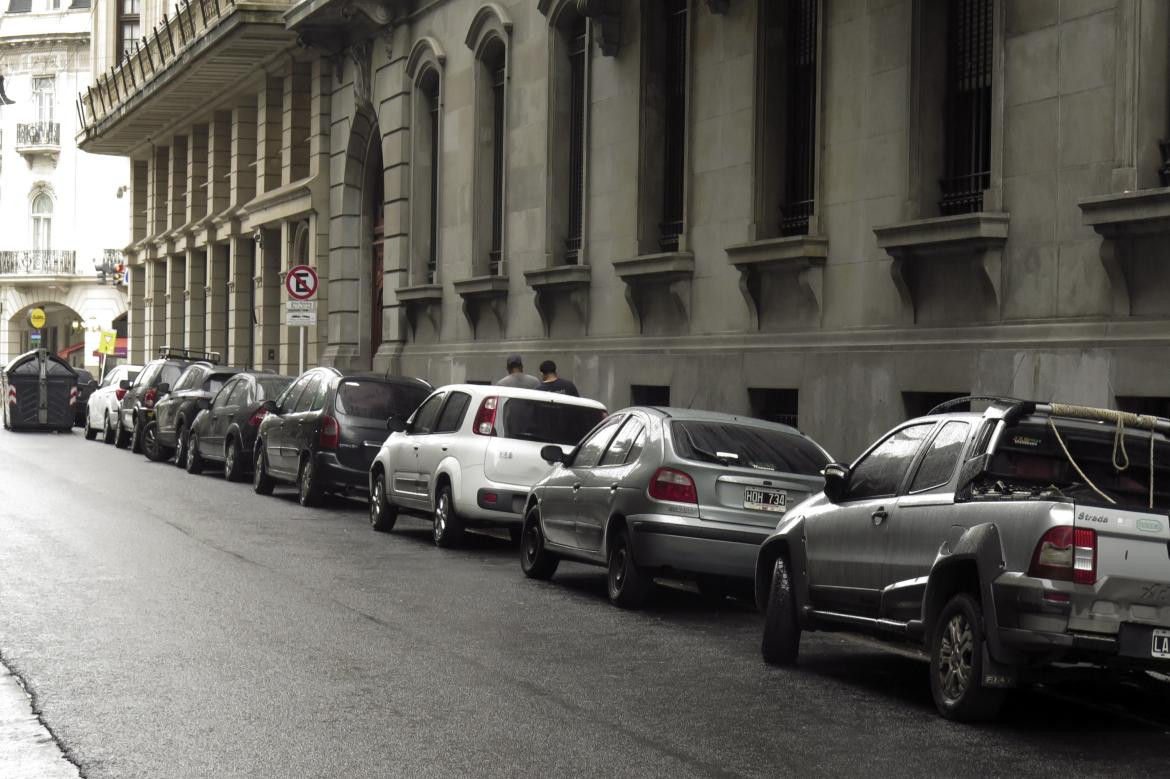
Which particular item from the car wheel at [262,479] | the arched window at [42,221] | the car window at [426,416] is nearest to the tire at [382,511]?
the car window at [426,416]

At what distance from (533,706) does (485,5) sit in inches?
848

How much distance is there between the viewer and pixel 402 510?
19.0 metres

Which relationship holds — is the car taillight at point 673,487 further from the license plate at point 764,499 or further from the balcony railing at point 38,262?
the balcony railing at point 38,262

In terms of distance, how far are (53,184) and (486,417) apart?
6640 cm

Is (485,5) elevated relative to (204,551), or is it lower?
elevated

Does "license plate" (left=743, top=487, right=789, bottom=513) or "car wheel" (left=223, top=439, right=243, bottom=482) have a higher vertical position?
"license plate" (left=743, top=487, right=789, bottom=513)

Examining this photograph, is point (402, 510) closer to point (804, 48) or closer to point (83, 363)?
point (804, 48)

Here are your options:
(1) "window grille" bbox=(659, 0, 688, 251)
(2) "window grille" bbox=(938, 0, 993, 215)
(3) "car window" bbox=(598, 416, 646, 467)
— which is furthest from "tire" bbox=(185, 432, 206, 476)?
(3) "car window" bbox=(598, 416, 646, 467)

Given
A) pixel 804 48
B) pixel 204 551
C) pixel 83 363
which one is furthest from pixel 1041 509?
pixel 83 363

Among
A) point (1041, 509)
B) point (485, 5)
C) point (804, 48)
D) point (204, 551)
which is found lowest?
point (204, 551)

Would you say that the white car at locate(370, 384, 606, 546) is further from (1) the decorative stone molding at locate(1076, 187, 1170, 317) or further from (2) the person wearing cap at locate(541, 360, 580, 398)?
(1) the decorative stone molding at locate(1076, 187, 1170, 317)

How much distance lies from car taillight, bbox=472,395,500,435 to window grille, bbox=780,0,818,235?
501 centimetres

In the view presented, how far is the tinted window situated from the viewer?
54.6 ft

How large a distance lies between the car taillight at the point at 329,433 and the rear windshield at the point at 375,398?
158 millimetres
